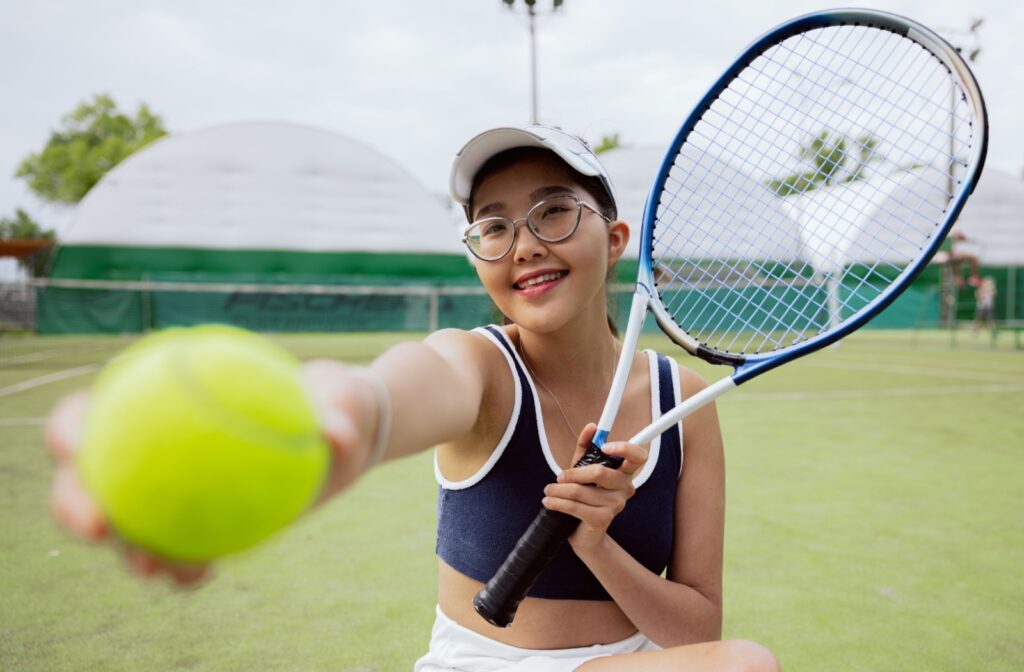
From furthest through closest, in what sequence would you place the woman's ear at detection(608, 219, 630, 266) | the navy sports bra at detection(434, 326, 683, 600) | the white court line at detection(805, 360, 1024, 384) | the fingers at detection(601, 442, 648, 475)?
the white court line at detection(805, 360, 1024, 384)
the woman's ear at detection(608, 219, 630, 266)
the navy sports bra at detection(434, 326, 683, 600)
the fingers at detection(601, 442, 648, 475)

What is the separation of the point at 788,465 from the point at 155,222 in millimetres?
21504

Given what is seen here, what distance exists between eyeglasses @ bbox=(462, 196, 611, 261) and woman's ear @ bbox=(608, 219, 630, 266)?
0.48ft

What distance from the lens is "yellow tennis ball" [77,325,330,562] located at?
79 centimetres

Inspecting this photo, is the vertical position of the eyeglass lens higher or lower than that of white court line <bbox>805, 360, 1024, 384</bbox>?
higher

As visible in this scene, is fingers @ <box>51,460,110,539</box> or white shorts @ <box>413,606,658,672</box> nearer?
fingers @ <box>51,460,110,539</box>

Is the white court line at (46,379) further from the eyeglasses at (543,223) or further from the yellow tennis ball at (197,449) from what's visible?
the yellow tennis ball at (197,449)

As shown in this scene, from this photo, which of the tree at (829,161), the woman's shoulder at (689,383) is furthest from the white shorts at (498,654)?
the tree at (829,161)

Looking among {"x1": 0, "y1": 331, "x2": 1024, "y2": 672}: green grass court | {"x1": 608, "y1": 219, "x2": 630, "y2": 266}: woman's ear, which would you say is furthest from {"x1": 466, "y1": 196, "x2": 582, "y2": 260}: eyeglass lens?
{"x1": 0, "y1": 331, "x2": 1024, "y2": 672}: green grass court

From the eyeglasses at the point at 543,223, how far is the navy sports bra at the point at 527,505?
199mm

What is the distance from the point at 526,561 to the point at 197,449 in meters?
0.89

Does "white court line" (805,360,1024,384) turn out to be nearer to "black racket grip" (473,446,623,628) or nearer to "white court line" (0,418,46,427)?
"black racket grip" (473,446,623,628)

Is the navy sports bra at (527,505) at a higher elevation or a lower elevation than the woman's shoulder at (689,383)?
lower

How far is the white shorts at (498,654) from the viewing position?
160cm

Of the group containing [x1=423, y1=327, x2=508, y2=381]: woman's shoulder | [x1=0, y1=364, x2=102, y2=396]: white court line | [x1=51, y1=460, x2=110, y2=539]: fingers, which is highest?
[x1=423, y1=327, x2=508, y2=381]: woman's shoulder
